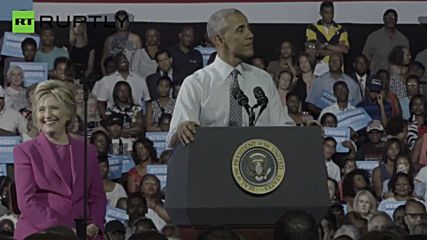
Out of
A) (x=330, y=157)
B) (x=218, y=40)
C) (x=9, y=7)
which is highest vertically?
(x=9, y=7)

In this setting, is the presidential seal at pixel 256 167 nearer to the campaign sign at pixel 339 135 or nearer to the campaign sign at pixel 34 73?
the campaign sign at pixel 339 135

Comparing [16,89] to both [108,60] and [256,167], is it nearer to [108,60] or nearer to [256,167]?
[108,60]

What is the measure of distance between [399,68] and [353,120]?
4.54ft

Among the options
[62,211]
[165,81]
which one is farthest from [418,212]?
[62,211]

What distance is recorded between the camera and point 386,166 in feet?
43.5

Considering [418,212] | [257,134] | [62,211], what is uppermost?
[257,134]

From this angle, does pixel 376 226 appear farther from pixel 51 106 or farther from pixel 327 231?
pixel 51 106

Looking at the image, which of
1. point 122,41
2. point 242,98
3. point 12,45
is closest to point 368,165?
point 122,41

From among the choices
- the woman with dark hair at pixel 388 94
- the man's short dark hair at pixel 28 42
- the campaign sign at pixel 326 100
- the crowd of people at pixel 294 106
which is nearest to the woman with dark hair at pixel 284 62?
the crowd of people at pixel 294 106

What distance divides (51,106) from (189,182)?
0.74 meters

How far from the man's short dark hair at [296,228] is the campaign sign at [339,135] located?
885 cm

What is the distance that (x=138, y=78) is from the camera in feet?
48.5

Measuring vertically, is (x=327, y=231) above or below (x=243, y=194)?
below

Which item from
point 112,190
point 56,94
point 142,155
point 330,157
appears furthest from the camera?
point 330,157
